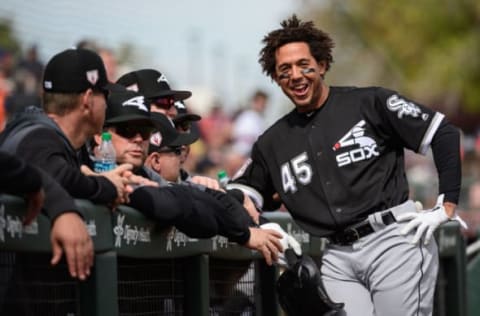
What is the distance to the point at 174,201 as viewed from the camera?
5.39 metres

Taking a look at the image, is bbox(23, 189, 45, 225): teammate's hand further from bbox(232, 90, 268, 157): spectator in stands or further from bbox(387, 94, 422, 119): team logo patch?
bbox(232, 90, 268, 157): spectator in stands

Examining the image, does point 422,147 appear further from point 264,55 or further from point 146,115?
point 146,115

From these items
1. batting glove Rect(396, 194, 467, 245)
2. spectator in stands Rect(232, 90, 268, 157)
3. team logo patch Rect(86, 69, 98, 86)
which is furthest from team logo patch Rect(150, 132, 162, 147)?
spectator in stands Rect(232, 90, 268, 157)

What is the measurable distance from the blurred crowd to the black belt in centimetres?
402

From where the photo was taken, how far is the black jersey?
651 centimetres

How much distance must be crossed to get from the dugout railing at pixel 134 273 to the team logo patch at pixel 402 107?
3.28ft

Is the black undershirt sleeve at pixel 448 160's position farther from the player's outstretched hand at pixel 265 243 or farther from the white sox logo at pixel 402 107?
the player's outstretched hand at pixel 265 243

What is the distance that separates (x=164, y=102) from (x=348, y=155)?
106cm

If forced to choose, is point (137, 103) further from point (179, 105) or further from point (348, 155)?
point (179, 105)

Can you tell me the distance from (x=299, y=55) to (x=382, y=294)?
4.31 ft

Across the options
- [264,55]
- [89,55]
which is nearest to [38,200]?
[89,55]

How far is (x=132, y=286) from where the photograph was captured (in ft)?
17.9

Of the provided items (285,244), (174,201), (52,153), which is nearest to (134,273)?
(174,201)

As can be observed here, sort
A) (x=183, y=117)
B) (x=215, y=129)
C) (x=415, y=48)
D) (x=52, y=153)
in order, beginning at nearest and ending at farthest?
(x=52, y=153) < (x=183, y=117) < (x=215, y=129) < (x=415, y=48)
